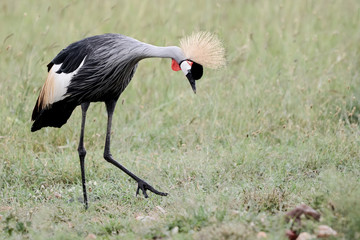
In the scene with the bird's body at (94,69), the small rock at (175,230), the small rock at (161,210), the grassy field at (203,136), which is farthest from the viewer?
the bird's body at (94,69)

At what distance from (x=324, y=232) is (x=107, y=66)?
1925 millimetres

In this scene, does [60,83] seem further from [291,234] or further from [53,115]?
[291,234]

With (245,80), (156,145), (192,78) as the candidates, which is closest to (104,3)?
(245,80)

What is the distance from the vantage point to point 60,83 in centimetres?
414

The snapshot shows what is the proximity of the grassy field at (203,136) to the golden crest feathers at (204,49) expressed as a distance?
1.05 ft

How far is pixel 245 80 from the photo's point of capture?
19.2 feet

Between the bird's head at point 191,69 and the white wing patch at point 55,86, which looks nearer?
the bird's head at point 191,69

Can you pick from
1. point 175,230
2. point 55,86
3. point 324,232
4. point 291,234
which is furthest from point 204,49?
point 324,232

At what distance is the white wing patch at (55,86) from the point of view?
4.09 metres

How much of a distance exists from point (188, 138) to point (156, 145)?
299 mm

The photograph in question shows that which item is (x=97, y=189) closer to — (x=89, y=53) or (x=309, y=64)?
(x=89, y=53)

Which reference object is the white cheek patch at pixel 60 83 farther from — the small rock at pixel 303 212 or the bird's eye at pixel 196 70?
the small rock at pixel 303 212

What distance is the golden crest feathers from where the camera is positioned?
3.72m

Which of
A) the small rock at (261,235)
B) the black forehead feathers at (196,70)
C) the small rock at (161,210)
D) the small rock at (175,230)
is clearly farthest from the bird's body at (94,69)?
the small rock at (261,235)
